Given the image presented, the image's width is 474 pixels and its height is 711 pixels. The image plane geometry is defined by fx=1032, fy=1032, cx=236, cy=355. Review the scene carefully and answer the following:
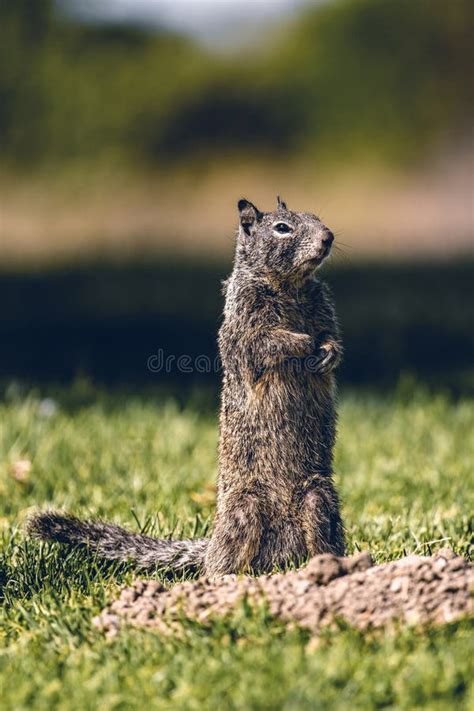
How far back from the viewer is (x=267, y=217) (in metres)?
3.98

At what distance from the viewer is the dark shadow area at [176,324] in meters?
8.09

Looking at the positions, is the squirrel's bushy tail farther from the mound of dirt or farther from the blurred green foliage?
the blurred green foliage

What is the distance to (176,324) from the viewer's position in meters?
9.32

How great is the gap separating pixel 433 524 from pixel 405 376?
3.35 m

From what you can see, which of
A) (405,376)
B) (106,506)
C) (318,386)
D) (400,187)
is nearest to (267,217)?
(318,386)

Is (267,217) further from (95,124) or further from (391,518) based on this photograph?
(95,124)

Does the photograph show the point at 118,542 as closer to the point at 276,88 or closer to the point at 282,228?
the point at 282,228

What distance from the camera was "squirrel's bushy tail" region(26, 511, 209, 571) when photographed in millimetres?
3988

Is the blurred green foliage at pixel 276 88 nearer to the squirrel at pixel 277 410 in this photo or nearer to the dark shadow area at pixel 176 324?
the dark shadow area at pixel 176 324

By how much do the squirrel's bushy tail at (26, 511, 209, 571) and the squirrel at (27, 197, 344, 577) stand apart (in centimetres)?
2

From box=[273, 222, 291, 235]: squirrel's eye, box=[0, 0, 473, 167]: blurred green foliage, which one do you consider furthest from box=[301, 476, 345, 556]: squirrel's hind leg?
box=[0, 0, 473, 167]: blurred green foliage

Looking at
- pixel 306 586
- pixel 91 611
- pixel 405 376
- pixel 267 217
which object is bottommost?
pixel 91 611

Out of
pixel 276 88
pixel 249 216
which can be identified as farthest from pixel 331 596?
Answer: pixel 276 88

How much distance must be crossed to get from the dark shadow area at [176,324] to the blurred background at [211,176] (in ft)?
0.09
